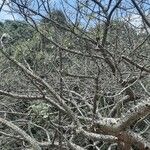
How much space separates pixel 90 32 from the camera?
6281mm

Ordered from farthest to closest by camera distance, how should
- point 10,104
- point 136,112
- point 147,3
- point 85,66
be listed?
1. point 10,104
2. point 85,66
3. point 147,3
4. point 136,112

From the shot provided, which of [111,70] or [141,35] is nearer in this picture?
[111,70]

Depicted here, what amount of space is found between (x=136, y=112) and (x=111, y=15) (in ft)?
7.55

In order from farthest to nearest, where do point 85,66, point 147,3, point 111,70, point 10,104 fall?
point 10,104
point 85,66
point 111,70
point 147,3

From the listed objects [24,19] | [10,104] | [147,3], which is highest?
[147,3]

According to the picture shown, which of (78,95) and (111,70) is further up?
(111,70)

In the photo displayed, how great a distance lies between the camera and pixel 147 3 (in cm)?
551

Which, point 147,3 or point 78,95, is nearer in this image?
point 147,3

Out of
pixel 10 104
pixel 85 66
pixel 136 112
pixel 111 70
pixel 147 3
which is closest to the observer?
→ pixel 136 112

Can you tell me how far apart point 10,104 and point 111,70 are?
5.71 feet

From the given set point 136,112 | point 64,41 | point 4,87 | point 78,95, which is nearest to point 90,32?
point 64,41

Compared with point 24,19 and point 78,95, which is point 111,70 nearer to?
point 78,95

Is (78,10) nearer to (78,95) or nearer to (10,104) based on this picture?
(78,95)

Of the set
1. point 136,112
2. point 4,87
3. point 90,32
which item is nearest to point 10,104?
point 4,87
